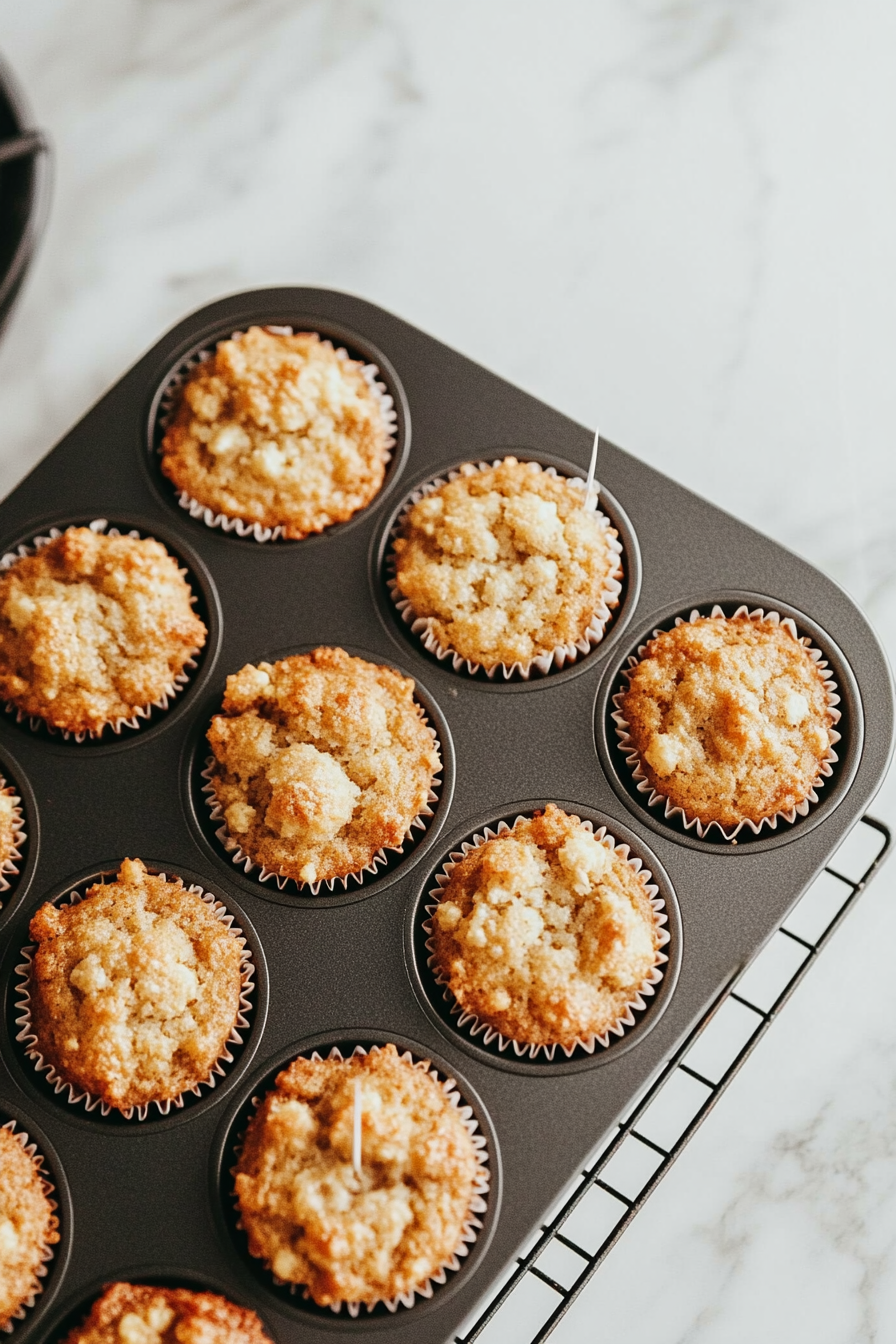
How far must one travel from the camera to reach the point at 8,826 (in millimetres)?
2744

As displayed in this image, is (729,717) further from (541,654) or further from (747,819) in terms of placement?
(541,654)

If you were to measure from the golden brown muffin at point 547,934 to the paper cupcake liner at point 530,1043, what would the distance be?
10 mm

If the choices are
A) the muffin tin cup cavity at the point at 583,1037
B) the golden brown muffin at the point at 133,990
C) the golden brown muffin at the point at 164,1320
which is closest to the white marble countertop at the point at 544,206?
the muffin tin cup cavity at the point at 583,1037

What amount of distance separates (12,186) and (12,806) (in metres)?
1.31

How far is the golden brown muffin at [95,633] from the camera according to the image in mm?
2811

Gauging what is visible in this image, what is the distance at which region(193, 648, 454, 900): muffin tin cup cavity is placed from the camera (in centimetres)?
271

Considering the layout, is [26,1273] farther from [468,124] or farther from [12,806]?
[468,124]

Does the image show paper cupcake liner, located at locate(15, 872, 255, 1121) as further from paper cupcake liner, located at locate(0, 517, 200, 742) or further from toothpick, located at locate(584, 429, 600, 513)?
toothpick, located at locate(584, 429, 600, 513)

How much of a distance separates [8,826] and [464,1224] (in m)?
1.25

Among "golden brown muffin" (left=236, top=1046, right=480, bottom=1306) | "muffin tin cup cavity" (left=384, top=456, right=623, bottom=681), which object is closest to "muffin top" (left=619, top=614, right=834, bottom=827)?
"muffin tin cup cavity" (left=384, top=456, right=623, bottom=681)

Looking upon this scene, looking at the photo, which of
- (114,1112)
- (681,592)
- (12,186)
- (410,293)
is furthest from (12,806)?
(410,293)

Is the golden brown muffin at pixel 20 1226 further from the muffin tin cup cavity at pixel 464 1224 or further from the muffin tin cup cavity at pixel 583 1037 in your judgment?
the muffin tin cup cavity at pixel 583 1037

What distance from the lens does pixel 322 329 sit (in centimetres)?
309

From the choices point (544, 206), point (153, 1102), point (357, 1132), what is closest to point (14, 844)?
point (153, 1102)
